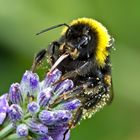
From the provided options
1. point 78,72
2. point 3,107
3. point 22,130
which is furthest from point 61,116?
point 78,72

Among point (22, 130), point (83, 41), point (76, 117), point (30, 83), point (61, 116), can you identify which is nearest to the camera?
point (22, 130)

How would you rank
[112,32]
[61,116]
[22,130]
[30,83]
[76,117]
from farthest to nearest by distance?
1. [112,32]
2. [76,117]
3. [30,83]
4. [61,116]
5. [22,130]

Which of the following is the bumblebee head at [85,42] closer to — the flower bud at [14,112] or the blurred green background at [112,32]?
the flower bud at [14,112]

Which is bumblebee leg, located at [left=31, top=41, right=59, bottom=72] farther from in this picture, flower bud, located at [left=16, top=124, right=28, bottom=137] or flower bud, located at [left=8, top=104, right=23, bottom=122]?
flower bud, located at [left=16, top=124, right=28, bottom=137]

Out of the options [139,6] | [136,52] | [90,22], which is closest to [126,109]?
[136,52]

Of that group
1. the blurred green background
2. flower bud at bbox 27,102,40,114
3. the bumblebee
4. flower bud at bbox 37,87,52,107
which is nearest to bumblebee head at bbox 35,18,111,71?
the bumblebee

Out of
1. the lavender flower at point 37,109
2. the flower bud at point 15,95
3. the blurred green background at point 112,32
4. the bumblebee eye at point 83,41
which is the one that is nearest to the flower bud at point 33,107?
the lavender flower at point 37,109

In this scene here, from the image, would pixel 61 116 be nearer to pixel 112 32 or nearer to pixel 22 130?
pixel 22 130
